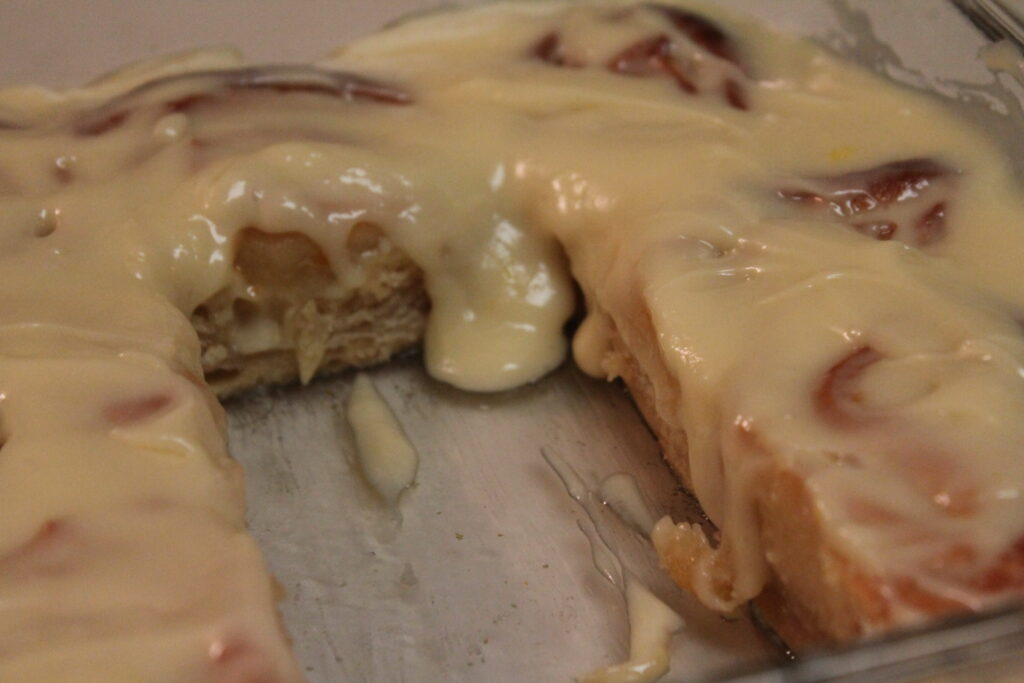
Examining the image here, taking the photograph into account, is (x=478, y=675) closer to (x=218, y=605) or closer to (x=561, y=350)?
(x=218, y=605)

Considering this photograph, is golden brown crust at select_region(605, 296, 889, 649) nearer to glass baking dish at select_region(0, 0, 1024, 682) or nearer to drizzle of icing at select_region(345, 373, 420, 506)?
glass baking dish at select_region(0, 0, 1024, 682)

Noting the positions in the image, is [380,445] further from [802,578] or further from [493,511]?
[802,578]

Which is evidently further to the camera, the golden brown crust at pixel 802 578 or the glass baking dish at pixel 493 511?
the glass baking dish at pixel 493 511

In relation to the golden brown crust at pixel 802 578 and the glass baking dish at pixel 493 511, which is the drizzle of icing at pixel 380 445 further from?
the golden brown crust at pixel 802 578

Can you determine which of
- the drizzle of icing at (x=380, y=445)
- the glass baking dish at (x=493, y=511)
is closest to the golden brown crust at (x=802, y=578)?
the glass baking dish at (x=493, y=511)

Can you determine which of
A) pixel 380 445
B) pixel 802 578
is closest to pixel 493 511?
pixel 380 445

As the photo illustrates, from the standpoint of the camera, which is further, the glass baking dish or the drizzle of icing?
the drizzle of icing

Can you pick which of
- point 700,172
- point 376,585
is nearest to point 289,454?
point 376,585

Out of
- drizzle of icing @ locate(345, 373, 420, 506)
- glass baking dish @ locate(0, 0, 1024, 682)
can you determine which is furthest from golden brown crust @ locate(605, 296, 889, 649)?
drizzle of icing @ locate(345, 373, 420, 506)

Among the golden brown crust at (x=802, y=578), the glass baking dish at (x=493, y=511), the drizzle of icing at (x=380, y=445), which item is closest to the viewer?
the golden brown crust at (x=802, y=578)
